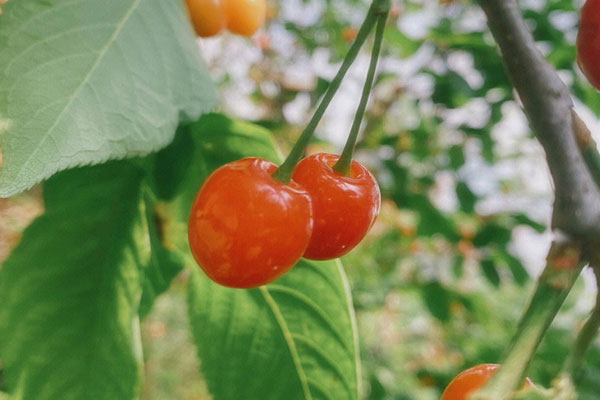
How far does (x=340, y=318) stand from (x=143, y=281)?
204 mm

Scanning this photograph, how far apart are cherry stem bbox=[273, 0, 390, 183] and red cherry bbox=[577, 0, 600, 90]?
0.47 feet

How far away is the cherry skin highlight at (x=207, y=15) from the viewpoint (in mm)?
673

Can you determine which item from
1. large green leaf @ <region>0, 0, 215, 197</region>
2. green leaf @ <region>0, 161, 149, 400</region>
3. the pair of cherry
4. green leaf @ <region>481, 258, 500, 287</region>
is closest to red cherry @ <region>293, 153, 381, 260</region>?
the pair of cherry

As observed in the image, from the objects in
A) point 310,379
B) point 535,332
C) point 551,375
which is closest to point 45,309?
point 310,379

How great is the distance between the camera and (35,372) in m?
0.59

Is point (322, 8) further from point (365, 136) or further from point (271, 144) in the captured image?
point (271, 144)

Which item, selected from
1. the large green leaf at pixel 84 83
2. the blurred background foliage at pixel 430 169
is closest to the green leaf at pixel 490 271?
the blurred background foliage at pixel 430 169

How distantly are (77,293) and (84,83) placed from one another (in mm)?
274

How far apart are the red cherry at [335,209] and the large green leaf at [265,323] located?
0.17 metres

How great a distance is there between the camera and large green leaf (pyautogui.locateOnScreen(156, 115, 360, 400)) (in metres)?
0.60

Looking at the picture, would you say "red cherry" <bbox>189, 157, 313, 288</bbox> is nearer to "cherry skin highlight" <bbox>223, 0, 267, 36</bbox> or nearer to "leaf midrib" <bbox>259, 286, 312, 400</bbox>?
"leaf midrib" <bbox>259, 286, 312, 400</bbox>

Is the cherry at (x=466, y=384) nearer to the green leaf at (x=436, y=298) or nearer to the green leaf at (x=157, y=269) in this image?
the green leaf at (x=157, y=269)

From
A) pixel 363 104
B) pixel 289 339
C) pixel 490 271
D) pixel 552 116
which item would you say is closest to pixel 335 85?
pixel 363 104

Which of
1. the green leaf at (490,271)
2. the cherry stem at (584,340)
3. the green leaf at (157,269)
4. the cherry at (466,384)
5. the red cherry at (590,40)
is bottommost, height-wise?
the green leaf at (490,271)
